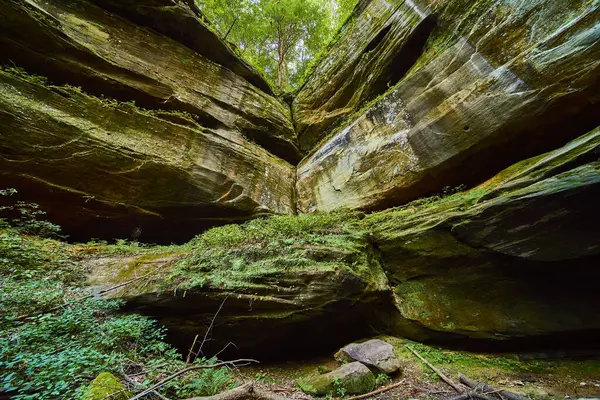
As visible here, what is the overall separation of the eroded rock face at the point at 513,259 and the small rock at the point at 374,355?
105cm

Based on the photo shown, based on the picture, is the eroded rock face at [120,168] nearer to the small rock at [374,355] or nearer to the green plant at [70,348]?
the green plant at [70,348]

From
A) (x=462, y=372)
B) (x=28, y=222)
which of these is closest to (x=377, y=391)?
(x=462, y=372)

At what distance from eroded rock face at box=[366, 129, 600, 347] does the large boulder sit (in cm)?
95

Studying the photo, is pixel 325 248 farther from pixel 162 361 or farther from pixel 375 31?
pixel 375 31

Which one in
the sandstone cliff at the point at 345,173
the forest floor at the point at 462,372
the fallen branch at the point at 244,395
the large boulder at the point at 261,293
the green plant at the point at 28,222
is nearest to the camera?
the fallen branch at the point at 244,395

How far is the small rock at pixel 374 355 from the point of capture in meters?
4.45

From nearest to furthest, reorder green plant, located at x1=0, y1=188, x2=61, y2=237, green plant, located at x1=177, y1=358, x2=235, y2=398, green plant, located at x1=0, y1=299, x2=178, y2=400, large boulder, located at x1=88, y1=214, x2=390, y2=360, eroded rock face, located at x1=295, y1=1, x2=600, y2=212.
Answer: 1. green plant, located at x1=0, y1=299, x2=178, y2=400
2. green plant, located at x1=177, y1=358, x2=235, y2=398
3. large boulder, located at x1=88, y1=214, x2=390, y2=360
4. eroded rock face, located at x1=295, y1=1, x2=600, y2=212
5. green plant, located at x1=0, y1=188, x2=61, y2=237

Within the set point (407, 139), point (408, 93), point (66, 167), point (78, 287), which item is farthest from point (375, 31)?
point (78, 287)

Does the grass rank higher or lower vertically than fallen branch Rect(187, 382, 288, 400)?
higher

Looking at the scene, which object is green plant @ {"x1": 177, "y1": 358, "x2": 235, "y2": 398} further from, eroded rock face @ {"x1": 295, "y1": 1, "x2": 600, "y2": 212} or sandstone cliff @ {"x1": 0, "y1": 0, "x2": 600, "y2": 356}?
eroded rock face @ {"x1": 295, "y1": 1, "x2": 600, "y2": 212}

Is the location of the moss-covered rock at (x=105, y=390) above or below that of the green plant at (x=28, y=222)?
below

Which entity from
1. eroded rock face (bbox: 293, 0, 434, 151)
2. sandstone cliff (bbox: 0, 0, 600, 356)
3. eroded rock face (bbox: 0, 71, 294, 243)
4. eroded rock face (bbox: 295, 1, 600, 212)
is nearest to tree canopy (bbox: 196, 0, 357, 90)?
eroded rock face (bbox: 293, 0, 434, 151)

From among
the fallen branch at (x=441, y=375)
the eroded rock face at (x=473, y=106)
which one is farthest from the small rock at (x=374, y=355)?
the eroded rock face at (x=473, y=106)

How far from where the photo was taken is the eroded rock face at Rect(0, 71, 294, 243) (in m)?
6.39
